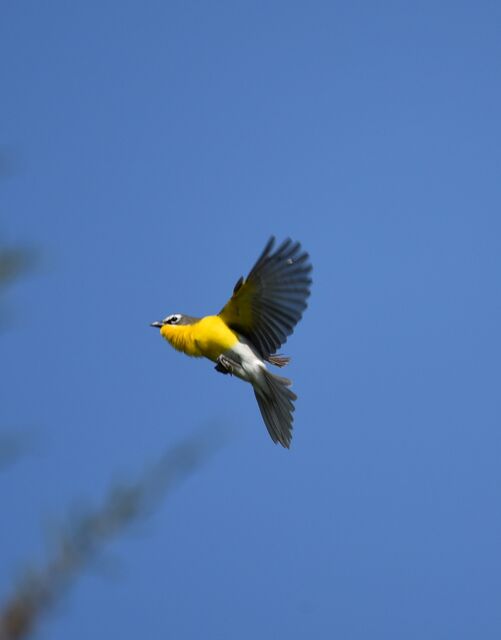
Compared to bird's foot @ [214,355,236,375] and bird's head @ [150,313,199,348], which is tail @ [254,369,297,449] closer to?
bird's foot @ [214,355,236,375]

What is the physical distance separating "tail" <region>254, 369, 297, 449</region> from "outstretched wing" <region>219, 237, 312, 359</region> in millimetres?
265

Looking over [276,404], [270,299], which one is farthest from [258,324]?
[276,404]

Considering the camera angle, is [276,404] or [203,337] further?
[276,404]

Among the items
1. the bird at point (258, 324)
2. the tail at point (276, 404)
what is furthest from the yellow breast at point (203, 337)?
the tail at point (276, 404)

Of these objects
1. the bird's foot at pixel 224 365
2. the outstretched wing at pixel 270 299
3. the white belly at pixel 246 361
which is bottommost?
the bird's foot at pixel 224 365

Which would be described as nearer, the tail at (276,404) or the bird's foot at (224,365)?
the bird's foot at (224,365)

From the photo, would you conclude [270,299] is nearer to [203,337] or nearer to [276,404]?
[203,337]

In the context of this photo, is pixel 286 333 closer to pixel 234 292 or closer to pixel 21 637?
pixel 234 292

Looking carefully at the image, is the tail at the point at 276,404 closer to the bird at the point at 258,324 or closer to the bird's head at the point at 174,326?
the bird at the point at 258,324

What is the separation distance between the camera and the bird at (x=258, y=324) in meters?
7.90

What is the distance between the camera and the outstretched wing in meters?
7.88

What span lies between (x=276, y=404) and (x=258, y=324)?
887 millimetres

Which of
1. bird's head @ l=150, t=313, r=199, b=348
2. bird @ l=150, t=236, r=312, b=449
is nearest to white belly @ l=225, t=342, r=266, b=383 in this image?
bird @ l=150, t=236, r=312, b=449

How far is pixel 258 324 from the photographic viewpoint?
8234 mm
